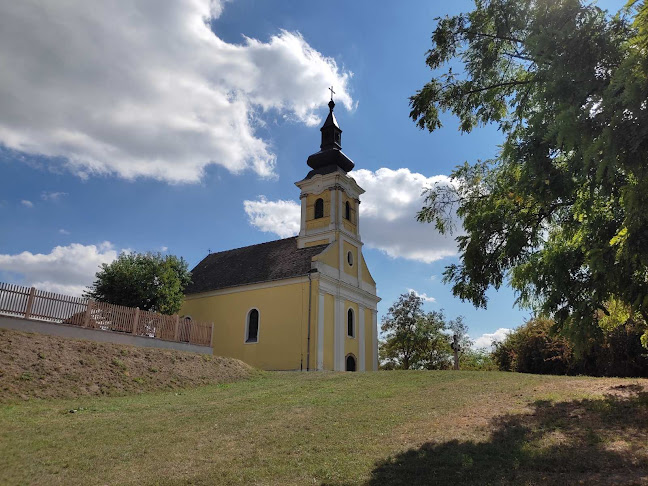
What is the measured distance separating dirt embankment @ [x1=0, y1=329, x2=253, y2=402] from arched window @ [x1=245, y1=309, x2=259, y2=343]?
30.3ft

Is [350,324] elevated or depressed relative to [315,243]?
depressed

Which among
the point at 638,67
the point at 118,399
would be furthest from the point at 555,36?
the point at 118,399

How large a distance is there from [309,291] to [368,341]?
255 inches

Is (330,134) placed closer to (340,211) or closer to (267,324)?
(340,211)

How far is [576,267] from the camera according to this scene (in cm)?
1000

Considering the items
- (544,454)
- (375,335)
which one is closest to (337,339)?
(375,335)

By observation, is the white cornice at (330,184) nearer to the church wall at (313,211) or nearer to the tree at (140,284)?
the church wall at (313,211)

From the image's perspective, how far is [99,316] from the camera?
19.2 m

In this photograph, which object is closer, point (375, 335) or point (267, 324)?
point (267, 324)

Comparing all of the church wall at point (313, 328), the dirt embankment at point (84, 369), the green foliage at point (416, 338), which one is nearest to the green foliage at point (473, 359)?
the green foliage at point (416, 338)

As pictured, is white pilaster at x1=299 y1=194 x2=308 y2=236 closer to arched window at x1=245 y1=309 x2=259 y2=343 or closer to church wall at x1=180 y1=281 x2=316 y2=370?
church wall at x1=180 y1=281 x2=316 y2=370

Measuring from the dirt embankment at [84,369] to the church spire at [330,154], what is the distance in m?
17.6

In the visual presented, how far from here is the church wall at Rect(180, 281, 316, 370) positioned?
27.8m

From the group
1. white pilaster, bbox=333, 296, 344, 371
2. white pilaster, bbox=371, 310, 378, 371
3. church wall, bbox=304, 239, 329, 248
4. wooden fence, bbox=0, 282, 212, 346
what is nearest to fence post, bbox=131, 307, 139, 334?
wooden fence, bbox=0, 282, 212, 346
